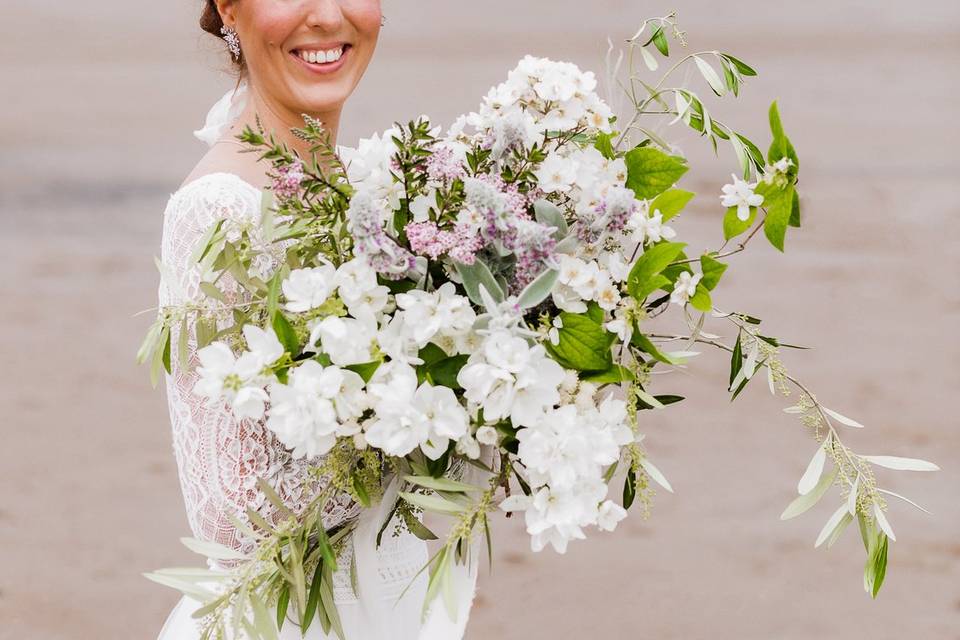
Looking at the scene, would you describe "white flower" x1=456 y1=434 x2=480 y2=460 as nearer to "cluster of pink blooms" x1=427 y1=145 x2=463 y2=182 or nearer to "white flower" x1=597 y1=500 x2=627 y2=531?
"white flower" x1=597 y1=500 x2=627 y2=531

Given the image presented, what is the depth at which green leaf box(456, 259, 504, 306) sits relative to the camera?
5.18 feet

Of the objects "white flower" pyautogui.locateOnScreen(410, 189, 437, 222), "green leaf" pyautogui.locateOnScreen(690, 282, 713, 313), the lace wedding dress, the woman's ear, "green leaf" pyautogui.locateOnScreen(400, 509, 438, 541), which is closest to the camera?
"white flower" pyautogui.locateOnScreen(410, 189, 437, 222)

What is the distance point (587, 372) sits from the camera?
5.50ft

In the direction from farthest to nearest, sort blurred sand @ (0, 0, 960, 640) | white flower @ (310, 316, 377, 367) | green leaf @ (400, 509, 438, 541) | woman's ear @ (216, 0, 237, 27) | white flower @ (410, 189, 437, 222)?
blurred sand @ (0, 0, 960, 640)
woman's ear @ (216, 0, 237, 27)
green leaf @ (400, 509, 438, 541)
white flower @ (410, 189, 437, 222)
white flower @ (310, 316, 377, 367)

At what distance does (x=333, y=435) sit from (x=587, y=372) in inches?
13.9

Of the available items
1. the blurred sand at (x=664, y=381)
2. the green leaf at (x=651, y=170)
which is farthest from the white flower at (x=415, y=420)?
the blurred sand at (x=664, y=381)

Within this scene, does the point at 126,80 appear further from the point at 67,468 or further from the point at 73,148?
the point at 67,468

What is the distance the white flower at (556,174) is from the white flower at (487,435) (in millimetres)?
335

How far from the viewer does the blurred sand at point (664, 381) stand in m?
4.96

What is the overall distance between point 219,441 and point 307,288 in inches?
20.2

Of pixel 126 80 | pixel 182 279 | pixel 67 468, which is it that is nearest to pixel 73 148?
pixel 126 80

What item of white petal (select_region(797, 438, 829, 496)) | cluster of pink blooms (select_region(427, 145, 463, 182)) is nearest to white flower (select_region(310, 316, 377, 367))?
cluster of pink blooms (select_region(427, 145, 463, 182))

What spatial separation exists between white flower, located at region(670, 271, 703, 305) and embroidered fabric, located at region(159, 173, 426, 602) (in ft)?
2.03

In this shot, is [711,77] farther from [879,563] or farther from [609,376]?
[879,563]
